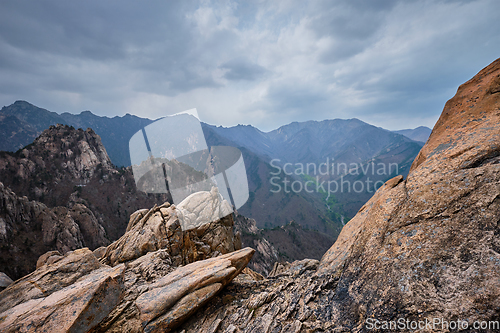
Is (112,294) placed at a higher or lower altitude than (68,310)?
lower

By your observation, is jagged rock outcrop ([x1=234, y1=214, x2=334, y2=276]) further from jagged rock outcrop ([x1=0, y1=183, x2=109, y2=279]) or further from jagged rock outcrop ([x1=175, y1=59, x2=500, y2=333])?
jagged rock outcrop ([x1=175, y1=59, x2=500, y2=333])

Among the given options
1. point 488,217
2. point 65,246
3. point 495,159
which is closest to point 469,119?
point 495,159

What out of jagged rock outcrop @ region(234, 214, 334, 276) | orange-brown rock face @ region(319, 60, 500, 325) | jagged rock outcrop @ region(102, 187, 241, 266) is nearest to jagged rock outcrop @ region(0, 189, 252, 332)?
jagged rock outcrop @ region(102, 187, 241, 266)

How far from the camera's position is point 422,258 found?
6391 millimetres

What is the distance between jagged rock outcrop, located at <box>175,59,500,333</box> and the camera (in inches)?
216

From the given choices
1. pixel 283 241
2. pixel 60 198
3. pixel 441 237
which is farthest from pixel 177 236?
pixel 283 241

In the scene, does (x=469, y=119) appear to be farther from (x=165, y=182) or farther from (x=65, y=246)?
(x=165, y=182)

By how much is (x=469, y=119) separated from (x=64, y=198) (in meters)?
147

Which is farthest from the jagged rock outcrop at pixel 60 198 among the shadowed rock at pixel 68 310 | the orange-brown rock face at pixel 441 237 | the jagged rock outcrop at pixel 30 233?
the orange-brown rock face at pixel 441 237

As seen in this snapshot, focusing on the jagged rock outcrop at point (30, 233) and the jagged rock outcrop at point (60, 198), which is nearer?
the jagged rock outcrop at point (30, 233)

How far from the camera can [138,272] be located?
42.2 ft

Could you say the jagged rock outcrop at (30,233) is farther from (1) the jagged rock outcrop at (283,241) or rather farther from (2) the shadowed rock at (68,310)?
(2) the shadowed rock at (68,310)

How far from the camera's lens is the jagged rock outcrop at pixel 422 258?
550 cm

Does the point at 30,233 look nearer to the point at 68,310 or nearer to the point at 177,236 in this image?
the point at 177,236
